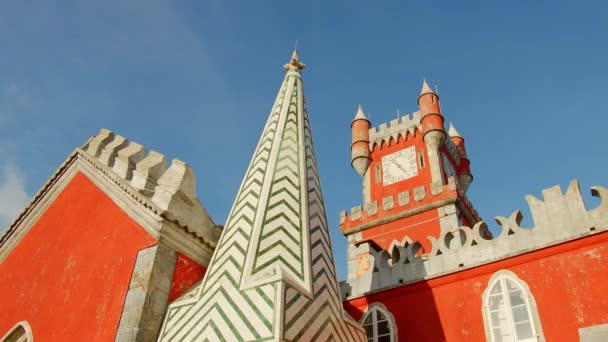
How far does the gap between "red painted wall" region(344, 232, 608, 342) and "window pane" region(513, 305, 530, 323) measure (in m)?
0.23

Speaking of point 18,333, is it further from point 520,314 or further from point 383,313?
point 520,314

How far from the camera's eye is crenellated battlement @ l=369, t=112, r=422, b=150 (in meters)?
28.8

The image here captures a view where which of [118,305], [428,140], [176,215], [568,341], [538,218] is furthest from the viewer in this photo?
[428,140]

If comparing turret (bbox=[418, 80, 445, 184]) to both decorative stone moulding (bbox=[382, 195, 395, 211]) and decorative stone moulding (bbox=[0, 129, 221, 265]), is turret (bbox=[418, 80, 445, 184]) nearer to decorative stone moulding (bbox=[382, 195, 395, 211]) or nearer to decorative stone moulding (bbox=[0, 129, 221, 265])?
decorative stone moulding (bbox=[382, 195, 395, 211])

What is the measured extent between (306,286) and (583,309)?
4997 mm

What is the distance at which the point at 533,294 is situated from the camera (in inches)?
324

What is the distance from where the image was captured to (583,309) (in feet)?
24.9

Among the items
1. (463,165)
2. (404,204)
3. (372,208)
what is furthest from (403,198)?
(463,165)

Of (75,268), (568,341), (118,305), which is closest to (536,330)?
(568,341)

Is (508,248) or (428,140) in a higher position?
(428,140)

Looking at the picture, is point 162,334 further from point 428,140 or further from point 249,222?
point 428,140

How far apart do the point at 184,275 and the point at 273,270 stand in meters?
1.95

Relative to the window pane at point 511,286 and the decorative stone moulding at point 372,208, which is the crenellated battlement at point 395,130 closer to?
the decorative stone moulding at point 372,208

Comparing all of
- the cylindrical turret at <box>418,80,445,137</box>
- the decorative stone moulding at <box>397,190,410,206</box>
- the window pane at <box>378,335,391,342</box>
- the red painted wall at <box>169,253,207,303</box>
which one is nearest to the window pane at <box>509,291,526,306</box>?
the window pane at <box>378,335,391,342</box>
